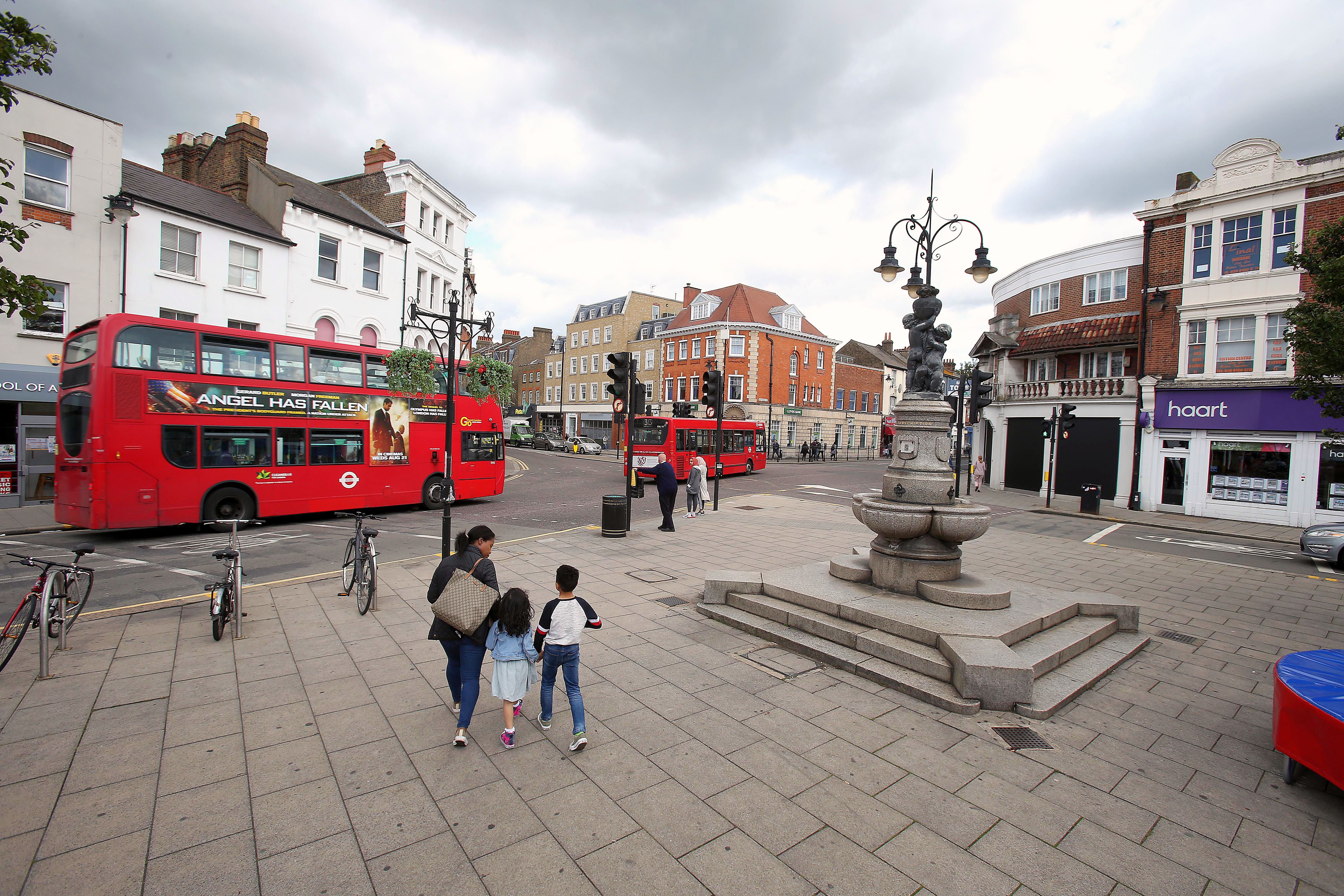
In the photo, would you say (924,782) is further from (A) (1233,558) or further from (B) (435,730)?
(A) (1233,558)

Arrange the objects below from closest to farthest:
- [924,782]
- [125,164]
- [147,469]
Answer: [924,782] < [147,469] < [125,164]

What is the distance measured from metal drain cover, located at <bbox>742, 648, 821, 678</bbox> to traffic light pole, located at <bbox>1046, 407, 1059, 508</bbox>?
58.5ft

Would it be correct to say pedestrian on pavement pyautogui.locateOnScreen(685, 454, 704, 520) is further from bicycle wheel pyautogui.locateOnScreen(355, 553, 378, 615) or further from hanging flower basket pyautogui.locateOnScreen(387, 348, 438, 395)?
bicycle wheel pyautogui.locateOnScreen(355, 553, 378, 615)

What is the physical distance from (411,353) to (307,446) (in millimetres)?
3891

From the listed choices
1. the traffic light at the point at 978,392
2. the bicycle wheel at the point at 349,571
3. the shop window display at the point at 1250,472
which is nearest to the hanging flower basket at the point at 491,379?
the bicycle wheel at the point at 349,571

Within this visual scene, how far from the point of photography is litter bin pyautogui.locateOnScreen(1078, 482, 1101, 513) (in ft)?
63.9

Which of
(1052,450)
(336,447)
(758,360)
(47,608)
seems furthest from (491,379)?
(758,360)

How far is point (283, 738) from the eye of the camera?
4199mm

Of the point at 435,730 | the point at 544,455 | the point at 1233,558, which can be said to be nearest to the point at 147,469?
the point at 435,730

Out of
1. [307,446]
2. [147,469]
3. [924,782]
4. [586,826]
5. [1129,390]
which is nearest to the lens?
[586,826]

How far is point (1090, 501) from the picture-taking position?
1955cm

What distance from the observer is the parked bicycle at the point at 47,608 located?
5.09 m

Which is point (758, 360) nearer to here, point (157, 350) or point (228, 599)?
point (157, 350)

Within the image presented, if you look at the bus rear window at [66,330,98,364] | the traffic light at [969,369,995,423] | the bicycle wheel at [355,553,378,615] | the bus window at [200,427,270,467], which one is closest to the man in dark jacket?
the bicycle wheel at [355,553,378,615]
